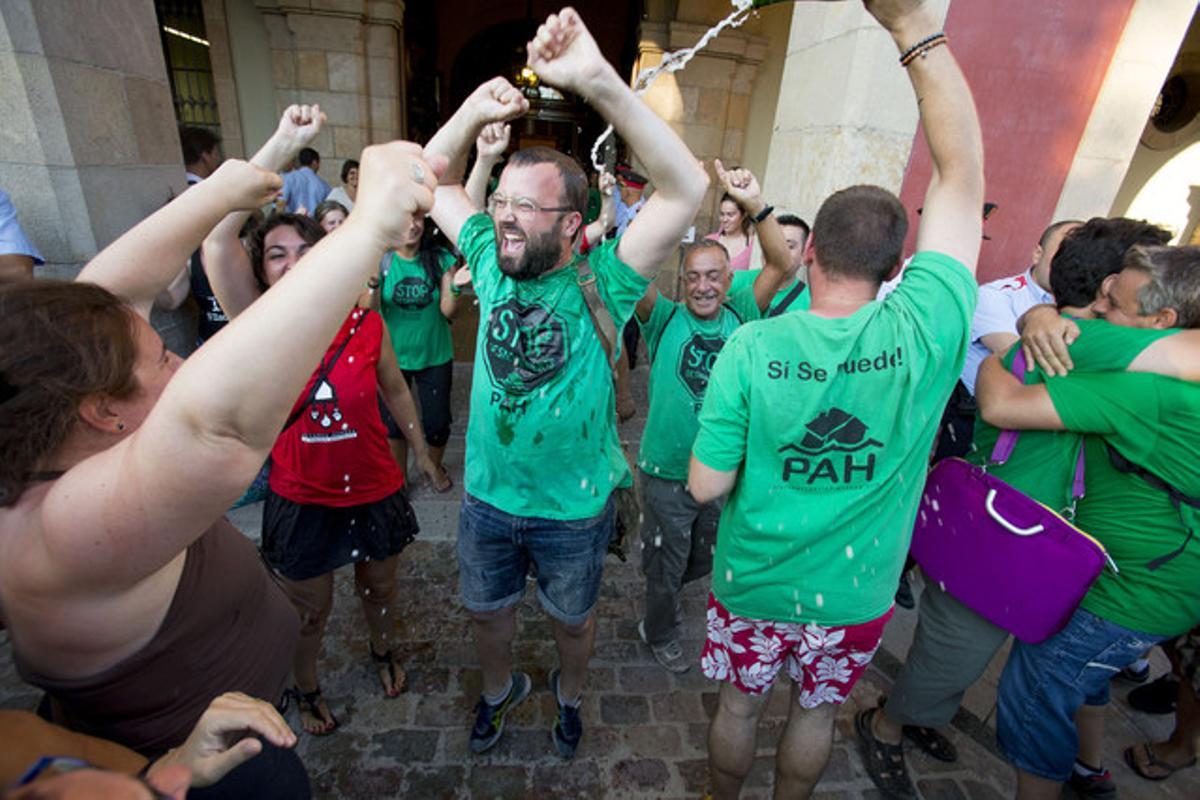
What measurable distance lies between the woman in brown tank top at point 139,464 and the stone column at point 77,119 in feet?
10.2

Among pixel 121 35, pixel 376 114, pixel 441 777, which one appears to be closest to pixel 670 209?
pixel 441 777

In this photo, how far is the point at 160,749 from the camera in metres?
1.23

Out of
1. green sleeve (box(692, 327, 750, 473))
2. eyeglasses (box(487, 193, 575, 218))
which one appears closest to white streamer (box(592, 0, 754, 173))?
eyeglasses (box(487, 193, 575, 218))

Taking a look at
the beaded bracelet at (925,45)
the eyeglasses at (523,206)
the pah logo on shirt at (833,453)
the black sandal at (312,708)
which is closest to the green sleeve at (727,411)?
the pah logo on shirt at (833,453)

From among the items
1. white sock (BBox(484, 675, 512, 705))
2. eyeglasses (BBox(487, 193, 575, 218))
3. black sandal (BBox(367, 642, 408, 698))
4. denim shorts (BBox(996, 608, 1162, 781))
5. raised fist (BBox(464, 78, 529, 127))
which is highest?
raised fist (BBox(464, 78, 529, 127))

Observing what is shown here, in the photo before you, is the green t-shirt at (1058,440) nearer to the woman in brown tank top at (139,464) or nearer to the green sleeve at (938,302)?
the green sleeve at (938,302)

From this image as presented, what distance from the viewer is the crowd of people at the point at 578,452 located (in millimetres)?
906

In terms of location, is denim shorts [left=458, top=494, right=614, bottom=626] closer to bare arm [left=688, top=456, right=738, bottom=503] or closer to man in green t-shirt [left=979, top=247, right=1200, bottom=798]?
bare arm [left=688, top=456, right=738, bottom=503]

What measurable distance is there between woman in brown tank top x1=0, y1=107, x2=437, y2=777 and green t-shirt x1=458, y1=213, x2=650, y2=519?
101 centimetres

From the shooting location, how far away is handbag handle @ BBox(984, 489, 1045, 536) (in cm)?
199

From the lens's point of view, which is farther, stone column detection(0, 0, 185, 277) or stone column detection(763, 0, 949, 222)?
stone column detection(763, 0, 949, 222)

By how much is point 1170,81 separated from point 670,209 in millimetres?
12545

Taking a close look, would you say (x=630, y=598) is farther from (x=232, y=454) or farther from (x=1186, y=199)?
(x=1186, y=199)

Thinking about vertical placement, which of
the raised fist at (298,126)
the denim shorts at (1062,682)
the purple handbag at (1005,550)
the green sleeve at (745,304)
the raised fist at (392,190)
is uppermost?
the raised fist at (298,126)
